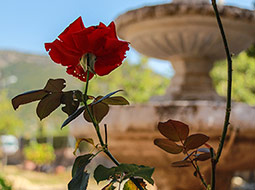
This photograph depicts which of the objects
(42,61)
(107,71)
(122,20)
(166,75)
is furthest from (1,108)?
(42,61)

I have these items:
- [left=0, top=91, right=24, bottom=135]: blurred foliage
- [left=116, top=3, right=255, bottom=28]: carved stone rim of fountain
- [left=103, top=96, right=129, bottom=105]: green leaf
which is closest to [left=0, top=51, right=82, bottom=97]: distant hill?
[left=0, top=91, right=24, bottom=135]: blurred foliage

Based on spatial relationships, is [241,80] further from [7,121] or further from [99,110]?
[7,121]

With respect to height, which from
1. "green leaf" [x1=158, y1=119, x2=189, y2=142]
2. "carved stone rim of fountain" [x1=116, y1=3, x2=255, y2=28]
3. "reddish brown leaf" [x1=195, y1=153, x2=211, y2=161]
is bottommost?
"reddish brown leaf" [x1=195, y1=153, x2=211, y2=161]

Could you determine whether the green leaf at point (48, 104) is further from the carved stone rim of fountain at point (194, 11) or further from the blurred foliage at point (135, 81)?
the blurred foliage at point (135, 81)

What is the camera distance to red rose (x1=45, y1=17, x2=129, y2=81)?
39 centimetres

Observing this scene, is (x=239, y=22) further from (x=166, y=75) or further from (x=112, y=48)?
(x=166, y=75)

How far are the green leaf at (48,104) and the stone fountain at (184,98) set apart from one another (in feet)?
4.02

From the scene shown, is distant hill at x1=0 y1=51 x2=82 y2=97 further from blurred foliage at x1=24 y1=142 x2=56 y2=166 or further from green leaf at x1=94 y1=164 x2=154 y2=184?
green leaf at x1=94 y1=164 x2=154 y2=184

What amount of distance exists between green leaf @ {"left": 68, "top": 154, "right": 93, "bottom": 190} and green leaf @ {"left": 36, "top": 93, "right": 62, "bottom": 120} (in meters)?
0.06

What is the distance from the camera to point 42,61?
62.5 metres

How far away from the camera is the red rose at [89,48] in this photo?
39cm

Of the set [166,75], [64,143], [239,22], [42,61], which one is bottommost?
[64,143]

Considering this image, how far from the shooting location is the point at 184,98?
2.34 meters

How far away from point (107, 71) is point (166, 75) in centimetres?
1222
